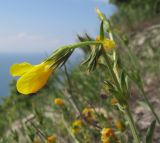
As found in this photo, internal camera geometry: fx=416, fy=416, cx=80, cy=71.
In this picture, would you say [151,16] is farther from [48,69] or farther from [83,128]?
[48,69]

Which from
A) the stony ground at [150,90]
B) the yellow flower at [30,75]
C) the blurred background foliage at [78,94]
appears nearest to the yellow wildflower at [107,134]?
the blurred background foliage at [78,94]

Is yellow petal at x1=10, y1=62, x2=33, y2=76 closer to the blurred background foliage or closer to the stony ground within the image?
the blurred background foliage

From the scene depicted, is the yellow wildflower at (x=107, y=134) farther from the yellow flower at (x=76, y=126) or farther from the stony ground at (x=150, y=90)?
the stony ground at (x=150, y=90)

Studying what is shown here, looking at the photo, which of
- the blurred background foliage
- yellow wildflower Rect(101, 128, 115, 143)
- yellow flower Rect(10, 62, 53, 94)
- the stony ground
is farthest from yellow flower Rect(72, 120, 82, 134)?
yellow flower Rect(10, 62, 53, 94)

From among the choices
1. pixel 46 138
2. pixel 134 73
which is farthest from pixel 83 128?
pixel 134 73

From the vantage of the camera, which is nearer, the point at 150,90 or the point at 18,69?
the point at 18,69

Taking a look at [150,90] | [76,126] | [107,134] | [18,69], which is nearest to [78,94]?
[76,126]

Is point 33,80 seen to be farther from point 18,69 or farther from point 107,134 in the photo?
point 107,134
